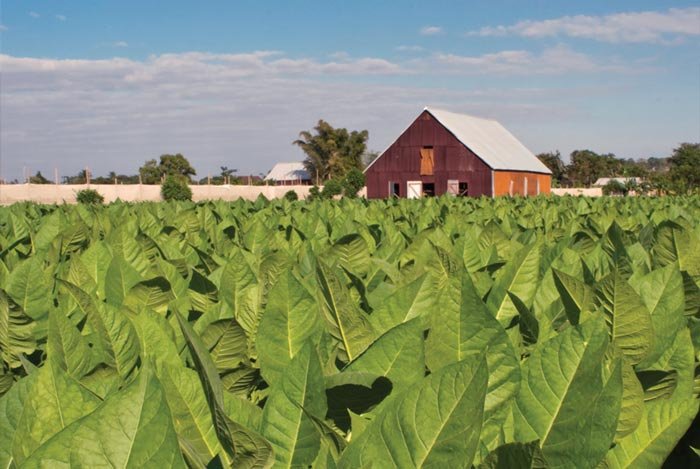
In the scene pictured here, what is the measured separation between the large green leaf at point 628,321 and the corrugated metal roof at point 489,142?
54.5 meters

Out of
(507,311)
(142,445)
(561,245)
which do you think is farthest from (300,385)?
(561,245)

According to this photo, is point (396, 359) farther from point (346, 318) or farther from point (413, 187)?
point (413, 187)

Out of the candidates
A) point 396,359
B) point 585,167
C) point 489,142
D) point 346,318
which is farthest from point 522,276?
point 585,167

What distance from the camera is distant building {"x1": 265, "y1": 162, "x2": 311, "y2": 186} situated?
120 metres

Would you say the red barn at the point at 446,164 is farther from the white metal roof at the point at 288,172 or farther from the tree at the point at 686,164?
the white metal roof at the point at 288,172

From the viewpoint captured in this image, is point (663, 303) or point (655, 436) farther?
point (663, 303)

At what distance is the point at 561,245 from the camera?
271 cm

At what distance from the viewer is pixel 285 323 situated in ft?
4.79

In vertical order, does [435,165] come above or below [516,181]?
above

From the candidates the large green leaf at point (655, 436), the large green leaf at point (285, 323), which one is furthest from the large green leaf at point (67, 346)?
the large green leaf at point (655, 436)

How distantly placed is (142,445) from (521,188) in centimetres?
6071

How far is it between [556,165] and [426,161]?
93843 millimetres

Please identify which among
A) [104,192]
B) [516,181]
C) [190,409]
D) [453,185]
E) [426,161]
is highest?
[426,161]

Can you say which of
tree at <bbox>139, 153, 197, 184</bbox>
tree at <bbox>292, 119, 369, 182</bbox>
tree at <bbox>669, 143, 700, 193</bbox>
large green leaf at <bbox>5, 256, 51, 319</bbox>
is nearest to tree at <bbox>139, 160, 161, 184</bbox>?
tree at <bbox>139, 153, 197, 184</bbox>
